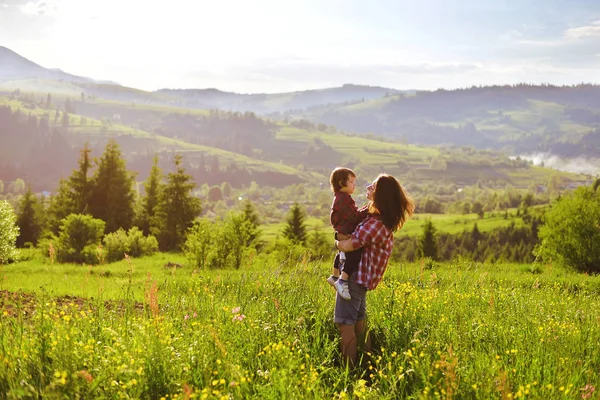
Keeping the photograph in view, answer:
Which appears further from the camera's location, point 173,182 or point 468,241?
point 468,241

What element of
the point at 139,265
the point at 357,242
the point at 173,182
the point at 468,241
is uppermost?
the point at 357,242

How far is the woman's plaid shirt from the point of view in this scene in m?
6.84

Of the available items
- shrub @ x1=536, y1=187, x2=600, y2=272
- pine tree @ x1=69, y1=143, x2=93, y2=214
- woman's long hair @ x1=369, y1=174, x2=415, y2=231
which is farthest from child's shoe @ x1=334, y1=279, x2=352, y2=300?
pine tree @ x1=69, y1=143, x2=93, y2=214

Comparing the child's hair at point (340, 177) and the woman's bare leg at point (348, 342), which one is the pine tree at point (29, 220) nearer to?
the child's hair at point (340, 177)

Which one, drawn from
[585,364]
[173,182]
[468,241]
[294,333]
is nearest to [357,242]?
[294,333]

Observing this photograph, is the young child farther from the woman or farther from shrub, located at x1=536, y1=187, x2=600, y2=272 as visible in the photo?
shrub, located at x1=536, y1=187, x2=600, y2=272

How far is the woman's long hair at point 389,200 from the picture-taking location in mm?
6992

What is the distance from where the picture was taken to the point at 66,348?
5914mm

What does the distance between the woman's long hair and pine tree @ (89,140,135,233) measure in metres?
44.0

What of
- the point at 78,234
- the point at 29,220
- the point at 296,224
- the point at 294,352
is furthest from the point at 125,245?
the point at 294,352

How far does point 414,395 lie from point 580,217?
2939 cm

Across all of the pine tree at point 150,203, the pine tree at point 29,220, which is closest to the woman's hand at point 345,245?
the pine tree at point 150,203

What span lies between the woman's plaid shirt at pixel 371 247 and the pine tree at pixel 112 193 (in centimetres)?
4389

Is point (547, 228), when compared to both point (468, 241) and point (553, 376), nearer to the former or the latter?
point (553, 376)
